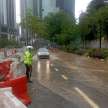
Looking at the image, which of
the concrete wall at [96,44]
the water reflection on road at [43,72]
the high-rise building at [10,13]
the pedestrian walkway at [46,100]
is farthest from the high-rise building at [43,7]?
the pedestrian walkway at [46,100]

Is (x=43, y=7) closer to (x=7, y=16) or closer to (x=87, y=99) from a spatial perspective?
(x=7, y=16)

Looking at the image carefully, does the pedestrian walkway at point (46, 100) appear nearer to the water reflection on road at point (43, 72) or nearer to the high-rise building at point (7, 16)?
the water reflection on road at point (43, 72)

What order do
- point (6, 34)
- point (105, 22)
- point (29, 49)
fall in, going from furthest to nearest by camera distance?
point (6, 34) < point (105, 22) < point (29, 49)

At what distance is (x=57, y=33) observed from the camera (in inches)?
5113

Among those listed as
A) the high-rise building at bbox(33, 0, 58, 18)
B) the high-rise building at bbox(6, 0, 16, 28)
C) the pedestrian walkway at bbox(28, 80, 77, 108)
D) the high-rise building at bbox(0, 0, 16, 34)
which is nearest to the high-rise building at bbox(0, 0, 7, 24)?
the high-rise building at bbox(0, 0, 16, 34)

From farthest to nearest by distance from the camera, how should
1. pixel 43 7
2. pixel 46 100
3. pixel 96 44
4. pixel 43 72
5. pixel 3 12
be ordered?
pixel 43 7 < pixel 3 12 < pixel 96 44 < pixel 43 72 < pixel 46 100

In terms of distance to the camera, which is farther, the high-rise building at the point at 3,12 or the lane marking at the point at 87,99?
the high-rise building at the point at 3,12

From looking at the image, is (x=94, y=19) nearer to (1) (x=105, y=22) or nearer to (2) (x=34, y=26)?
(1) (x=105, y=22)

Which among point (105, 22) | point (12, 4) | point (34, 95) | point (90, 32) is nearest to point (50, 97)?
point (34, 95)

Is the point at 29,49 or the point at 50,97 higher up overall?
the point at 29,49

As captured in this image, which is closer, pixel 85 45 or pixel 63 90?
pixel 63 90

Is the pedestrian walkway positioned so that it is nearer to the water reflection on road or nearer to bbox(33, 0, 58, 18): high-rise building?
the water reflection on road

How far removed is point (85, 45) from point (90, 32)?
14.4 m

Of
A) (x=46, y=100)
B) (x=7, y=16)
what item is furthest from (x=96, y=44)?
Answer: (x=7, y=16)
